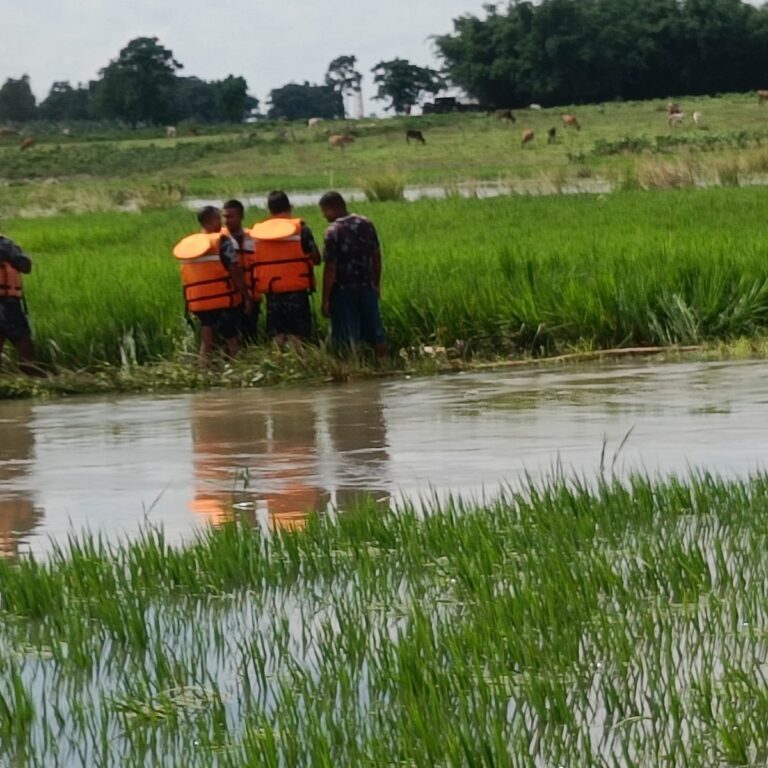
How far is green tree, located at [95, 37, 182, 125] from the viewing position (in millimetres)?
122062

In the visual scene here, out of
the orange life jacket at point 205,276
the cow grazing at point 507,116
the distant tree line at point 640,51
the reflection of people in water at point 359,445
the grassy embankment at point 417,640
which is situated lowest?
the reflection of people in water at point 359,445

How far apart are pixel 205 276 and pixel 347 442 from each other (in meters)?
3.36

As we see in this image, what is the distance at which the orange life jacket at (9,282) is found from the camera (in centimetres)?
1308

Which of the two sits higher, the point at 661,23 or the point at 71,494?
the point at 661,23

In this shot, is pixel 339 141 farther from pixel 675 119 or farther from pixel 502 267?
pixel 502 267

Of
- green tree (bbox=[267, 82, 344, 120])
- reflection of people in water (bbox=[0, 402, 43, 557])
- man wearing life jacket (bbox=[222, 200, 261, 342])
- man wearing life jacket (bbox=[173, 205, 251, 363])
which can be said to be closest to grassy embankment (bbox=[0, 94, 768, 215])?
man wearing life jacket (bbox=[222, 200, 261, 342])

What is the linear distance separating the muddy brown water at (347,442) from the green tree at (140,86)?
111826 millimetres

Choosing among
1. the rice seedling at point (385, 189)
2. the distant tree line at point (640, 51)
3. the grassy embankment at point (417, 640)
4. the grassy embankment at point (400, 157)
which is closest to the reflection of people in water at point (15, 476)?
the grassy embankment at point (417, 640)

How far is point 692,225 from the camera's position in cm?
1880

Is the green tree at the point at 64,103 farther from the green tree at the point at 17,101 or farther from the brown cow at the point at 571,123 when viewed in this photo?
the brown cow at the point at 571,123

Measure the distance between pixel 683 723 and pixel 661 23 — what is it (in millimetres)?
84569

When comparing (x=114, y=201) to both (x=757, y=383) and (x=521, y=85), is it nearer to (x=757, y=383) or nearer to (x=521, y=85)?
(x=757, y=383)

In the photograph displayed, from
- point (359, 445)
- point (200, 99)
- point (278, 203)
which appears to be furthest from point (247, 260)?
point (200, 99)

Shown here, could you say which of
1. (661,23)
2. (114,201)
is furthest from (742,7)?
(114,201)
